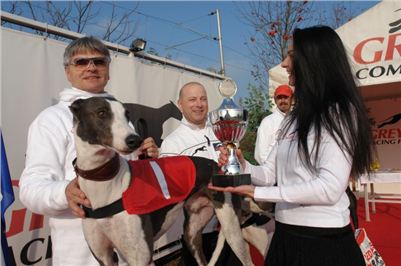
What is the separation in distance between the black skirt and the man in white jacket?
1.01m

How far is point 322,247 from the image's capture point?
1664 mm

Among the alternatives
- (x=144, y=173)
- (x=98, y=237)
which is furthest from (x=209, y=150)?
(x=98, y=237)

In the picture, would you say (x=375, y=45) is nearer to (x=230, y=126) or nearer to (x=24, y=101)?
(x=230, y=126)

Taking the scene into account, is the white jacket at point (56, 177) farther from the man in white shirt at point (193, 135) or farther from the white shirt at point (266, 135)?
the white shirt at point (266, 135)

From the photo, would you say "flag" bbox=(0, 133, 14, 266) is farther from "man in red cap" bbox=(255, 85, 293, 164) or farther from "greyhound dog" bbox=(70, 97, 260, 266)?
"man in red cap" bbox=(255, 85, 293, 164)

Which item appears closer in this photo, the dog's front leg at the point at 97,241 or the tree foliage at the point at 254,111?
the dog's front leg at the point at 97,241

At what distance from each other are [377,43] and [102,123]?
5228mm

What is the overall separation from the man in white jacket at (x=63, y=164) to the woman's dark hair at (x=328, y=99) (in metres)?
1.08

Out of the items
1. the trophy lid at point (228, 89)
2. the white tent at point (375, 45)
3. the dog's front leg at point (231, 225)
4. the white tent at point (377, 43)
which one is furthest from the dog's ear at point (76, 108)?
the white tent at point (377, 43)

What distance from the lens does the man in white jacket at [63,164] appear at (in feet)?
5.71

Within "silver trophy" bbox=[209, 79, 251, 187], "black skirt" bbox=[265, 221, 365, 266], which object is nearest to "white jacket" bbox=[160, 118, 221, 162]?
"silver trophy" bbox=[209, 79, 251, 187]

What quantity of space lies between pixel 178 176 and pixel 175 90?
2.96m

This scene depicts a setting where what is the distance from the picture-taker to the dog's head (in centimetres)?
171

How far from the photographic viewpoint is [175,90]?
17.5ft
